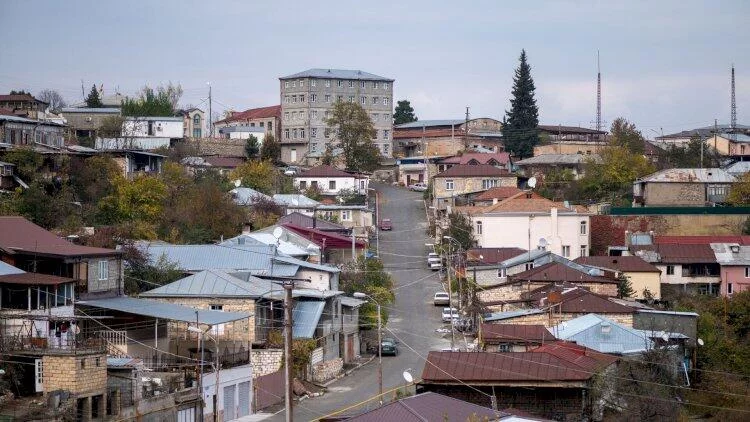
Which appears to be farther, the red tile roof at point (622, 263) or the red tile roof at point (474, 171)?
the red tile roof at point (474, 171)

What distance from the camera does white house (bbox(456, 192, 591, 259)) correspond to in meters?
60.1

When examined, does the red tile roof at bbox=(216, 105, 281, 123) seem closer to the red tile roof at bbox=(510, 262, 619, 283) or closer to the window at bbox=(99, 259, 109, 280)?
the red tile roof at bbox=(510, 262, 619, 283)

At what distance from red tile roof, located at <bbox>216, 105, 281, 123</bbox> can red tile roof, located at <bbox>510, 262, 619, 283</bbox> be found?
51.0 m

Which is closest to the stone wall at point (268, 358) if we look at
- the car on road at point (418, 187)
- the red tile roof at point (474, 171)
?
the red tile roof at point (474, 171)

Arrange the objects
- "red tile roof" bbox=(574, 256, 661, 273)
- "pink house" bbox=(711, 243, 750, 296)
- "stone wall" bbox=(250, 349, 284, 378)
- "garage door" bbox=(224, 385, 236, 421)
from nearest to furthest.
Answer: "garage door" bbox=(224, 385, 236, 421) → "stone wall" bbox=(250, 349, 284, 378) → "red tile roof" bbox=(574, 256, 661, 273) → "pink house" bbox=(711, 243, 750, 296)

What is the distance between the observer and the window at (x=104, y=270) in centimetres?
3578

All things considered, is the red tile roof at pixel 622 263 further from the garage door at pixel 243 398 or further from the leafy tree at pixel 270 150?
the leafy tree at pixel 270 150

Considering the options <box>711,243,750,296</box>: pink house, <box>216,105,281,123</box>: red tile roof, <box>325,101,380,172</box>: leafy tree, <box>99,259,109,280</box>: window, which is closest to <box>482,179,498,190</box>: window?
<box>325,101,380,172</box>: leafy tree

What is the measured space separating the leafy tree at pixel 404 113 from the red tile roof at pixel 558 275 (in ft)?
224

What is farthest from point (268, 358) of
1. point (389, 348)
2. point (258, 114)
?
point (258, 114)

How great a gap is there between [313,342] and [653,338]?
962 cm

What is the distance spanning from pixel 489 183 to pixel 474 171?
3.53ft

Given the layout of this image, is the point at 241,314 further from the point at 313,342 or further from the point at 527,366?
the point at 527,366

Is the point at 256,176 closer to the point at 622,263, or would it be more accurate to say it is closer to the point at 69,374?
the point at 622,263
